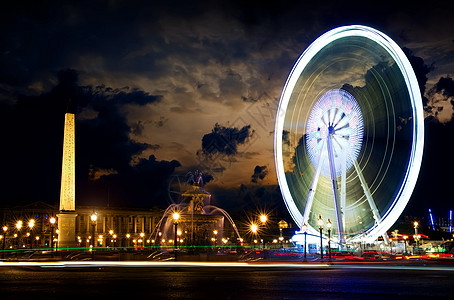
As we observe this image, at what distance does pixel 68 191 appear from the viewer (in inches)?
1825

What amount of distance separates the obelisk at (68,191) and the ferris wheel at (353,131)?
61.3 ft

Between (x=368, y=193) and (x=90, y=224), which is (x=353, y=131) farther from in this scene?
(x=90, y=224)

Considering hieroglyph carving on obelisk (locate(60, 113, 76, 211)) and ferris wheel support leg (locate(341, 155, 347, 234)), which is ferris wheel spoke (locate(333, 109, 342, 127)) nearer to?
ferris wheel support leg (locate(341, 155, 347, 234))

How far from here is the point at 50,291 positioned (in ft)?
46.0

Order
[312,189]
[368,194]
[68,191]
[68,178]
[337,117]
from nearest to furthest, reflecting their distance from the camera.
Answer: [368,194] < [337,117] < [312,189] < [68,178] < [68,191]

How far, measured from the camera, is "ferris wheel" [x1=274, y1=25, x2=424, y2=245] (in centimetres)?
A: 3572

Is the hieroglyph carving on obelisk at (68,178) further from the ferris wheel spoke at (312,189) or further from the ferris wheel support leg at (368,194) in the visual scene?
the ferris wheel support leg at (368,194)

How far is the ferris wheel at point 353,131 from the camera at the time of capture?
35.7 meters

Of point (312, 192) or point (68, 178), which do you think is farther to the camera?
point (68, 178)

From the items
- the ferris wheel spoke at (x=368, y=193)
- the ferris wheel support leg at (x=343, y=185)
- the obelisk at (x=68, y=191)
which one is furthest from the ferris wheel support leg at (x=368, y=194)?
the obelisk at (x=68, y=191)

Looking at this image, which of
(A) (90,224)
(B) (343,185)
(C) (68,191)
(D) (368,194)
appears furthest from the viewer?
(A) (90,224)

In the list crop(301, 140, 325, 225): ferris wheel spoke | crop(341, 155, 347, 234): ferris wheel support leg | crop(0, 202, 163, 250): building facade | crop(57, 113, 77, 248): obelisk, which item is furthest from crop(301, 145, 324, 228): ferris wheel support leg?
crop(0, 202, 163, 250): building facade

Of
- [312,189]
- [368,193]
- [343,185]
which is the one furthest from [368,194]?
[312,189]

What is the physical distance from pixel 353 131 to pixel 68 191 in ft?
84.0
